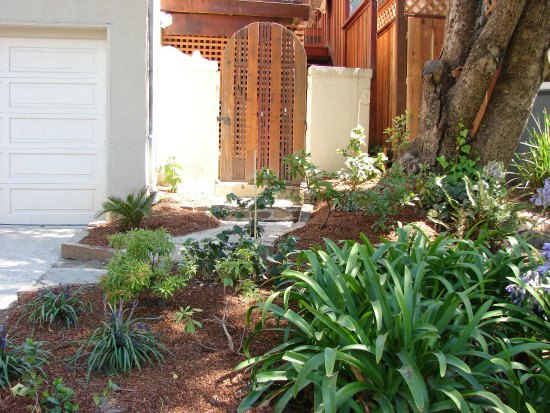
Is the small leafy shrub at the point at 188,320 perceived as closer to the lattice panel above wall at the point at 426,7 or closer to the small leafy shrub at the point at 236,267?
the small leafy shrub at the point at 236,267

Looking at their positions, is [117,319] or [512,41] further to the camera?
[512,41]

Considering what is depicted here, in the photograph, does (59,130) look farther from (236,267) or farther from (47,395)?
(47,395)

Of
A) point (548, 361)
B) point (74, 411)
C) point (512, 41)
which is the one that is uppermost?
point (512, 41)

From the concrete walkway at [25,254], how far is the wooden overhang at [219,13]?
4.83 meters

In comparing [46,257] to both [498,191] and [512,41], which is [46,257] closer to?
[498,191]

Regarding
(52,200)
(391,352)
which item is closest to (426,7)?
(52,200)

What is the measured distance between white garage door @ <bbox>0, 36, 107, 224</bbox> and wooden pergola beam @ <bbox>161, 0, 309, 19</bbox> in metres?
3.48

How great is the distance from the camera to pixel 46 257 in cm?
657

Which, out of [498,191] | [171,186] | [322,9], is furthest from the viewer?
[322,9]

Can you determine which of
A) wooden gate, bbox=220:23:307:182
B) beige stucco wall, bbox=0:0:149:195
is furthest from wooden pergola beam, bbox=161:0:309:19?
beige stucco wall, bbox=0:0:149:195

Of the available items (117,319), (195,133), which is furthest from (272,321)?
(195,133)

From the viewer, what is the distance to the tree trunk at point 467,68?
6324 millimetres

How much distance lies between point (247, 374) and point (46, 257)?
3568mm

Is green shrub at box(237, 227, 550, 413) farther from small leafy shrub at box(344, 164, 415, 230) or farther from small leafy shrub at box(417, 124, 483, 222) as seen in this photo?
small leafy shrub at box(417, 124, 483, 222)
